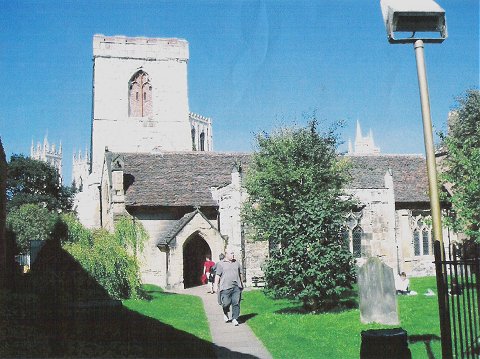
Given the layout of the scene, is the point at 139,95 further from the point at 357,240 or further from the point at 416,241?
the point at 416,241

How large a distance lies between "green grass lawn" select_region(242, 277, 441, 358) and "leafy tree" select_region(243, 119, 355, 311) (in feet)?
3.03

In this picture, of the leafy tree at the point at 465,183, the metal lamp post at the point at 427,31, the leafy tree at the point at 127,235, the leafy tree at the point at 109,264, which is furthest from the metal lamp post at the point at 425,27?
the leafy tree at the point at 127,235

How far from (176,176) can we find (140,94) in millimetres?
20302

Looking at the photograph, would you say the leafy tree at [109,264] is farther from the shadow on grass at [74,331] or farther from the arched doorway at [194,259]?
the arched doorway at [194,259]

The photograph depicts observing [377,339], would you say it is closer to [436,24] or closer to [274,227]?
[436,24]

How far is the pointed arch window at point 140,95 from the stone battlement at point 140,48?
197cm

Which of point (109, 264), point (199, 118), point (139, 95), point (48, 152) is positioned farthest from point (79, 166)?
point (109, 264)

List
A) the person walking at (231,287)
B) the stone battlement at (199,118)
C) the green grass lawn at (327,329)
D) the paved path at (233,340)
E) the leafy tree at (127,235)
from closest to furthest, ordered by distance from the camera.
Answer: the paved path at (233,340)
the green grass lawn at (327,329)
the person walking at (231,287)
the leafy tree at (127,235)
the stone battlement at (199,118)

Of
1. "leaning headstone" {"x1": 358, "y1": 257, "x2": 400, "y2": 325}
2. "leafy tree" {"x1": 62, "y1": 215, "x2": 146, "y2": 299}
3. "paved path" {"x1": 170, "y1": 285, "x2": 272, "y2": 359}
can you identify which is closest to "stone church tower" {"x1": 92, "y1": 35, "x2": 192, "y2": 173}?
"leafy tree" {"x1": 62, "y1": 215, "x2": 146, "y2": 299}

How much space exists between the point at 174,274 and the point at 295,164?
8.59 m

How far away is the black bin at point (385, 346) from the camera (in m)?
6.02

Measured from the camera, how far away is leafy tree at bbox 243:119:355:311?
1490cm

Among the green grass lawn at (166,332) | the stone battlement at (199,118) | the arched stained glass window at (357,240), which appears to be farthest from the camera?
the stone battlement at (199,118)

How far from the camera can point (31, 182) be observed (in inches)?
2258
